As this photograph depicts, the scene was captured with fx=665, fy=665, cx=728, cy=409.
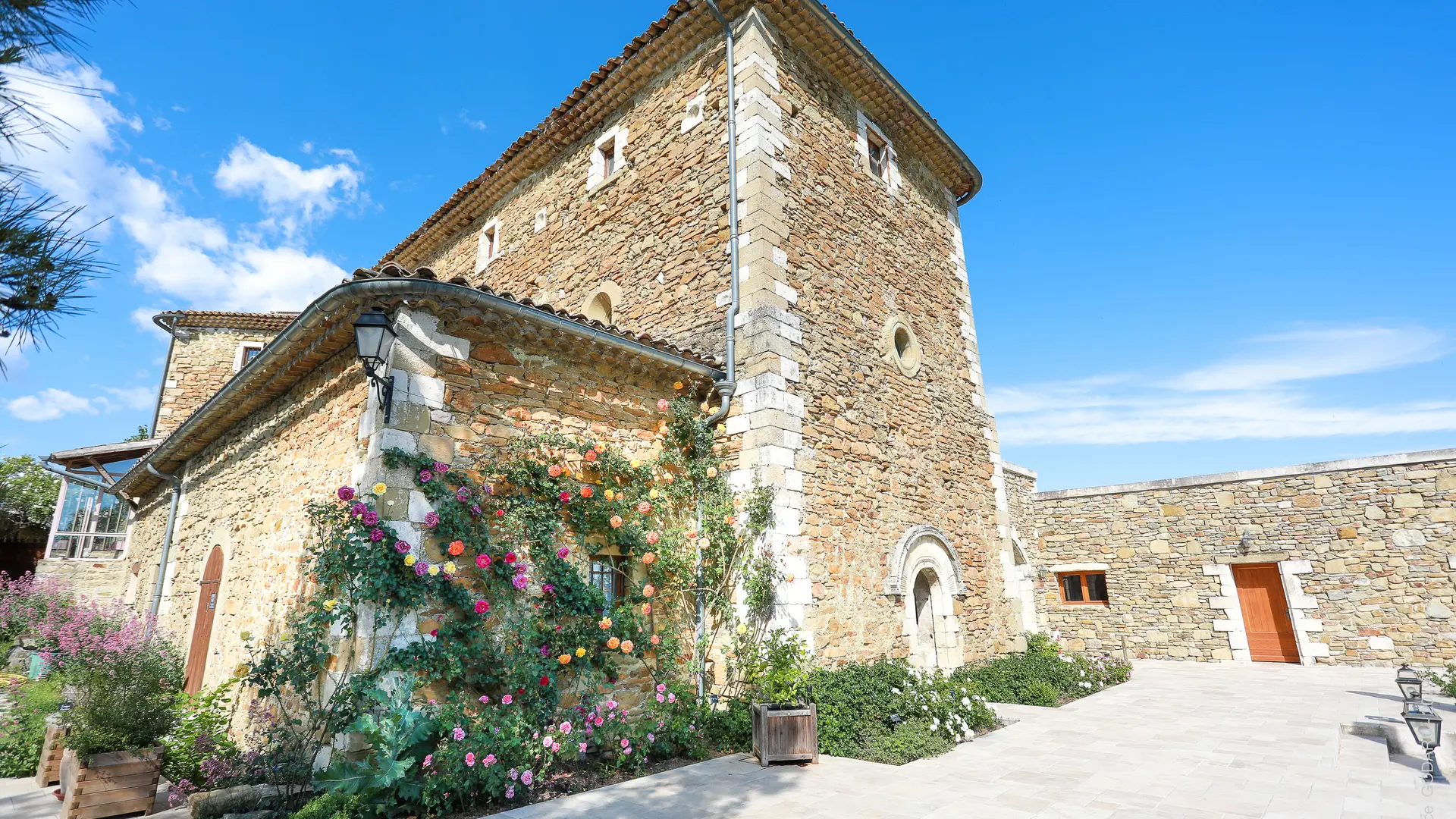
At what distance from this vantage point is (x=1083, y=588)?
15352 millimetres

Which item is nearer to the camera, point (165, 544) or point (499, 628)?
point (499, 628)

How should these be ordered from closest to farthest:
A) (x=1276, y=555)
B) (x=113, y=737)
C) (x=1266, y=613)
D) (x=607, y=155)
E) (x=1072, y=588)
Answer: (x=113, y=737)
(x=607, y=155)
(x=1276, y=555)
(x=1266, y=613)
(x=1072, y=588)

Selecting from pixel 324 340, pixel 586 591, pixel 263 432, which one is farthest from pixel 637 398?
pixel 263 432

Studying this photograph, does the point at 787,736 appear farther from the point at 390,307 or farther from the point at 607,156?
the point at 607,156

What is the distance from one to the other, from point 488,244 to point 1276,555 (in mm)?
15957

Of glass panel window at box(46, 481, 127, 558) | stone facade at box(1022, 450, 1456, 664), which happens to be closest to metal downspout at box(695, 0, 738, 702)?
stone facade at box(1022, 450, 1456, 664)

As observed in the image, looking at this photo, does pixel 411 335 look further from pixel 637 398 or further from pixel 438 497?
pixel 637 398

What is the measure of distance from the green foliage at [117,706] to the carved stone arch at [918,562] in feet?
21.5

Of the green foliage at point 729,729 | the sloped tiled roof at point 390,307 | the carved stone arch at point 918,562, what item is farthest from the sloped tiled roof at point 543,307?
the green foliage at point 729,729

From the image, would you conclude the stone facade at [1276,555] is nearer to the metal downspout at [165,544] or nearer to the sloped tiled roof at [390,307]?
the sloped tiled roof at [390,307]

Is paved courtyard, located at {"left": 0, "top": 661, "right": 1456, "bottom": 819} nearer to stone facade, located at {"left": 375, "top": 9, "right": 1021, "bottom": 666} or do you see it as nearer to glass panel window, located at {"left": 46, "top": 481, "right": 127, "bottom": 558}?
stone facade, located at {"left": 375, "top": 9, "right": 1021, "bottom": 666}

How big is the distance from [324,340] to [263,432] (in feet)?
8.09

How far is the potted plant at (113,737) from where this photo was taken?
4.49m

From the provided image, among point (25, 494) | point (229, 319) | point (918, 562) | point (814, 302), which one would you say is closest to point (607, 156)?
point (814, 302)
